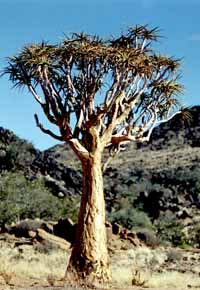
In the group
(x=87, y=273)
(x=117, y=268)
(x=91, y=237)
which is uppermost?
(x=91, y=237)

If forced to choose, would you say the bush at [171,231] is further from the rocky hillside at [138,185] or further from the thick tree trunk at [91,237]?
the thick tree trunk at [91,237]

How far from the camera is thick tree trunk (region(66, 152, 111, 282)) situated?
1462cm

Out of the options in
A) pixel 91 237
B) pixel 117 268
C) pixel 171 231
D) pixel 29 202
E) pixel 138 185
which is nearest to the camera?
pixel 91 237

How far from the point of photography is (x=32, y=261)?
851 inches

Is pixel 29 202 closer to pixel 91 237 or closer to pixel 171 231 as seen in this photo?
pixel 171 231

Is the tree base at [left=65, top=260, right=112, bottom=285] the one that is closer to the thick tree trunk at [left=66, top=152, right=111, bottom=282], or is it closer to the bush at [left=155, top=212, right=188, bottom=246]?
the thick tree trunk at [left=66, top=152, right=111, bottom=282]

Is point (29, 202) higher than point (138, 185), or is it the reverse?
point (138, 185)

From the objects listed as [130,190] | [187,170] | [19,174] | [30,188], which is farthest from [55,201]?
[187,170]

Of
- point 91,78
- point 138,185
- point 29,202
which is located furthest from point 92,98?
point 138,185

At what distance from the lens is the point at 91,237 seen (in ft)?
48.2


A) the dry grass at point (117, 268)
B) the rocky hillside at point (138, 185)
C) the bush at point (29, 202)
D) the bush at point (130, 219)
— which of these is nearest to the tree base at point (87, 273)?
the dry grass at point (117, 268)

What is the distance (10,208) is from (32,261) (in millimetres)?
14066

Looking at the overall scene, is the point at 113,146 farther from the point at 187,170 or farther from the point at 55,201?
the point at 187,170

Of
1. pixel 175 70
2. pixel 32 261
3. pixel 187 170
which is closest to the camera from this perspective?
pixel 175 70
